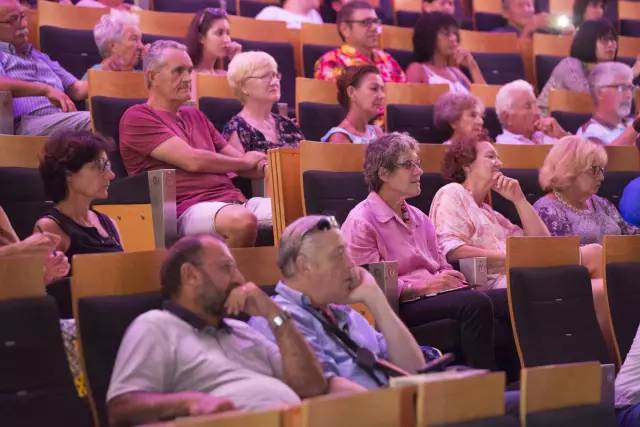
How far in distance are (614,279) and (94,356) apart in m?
1.16

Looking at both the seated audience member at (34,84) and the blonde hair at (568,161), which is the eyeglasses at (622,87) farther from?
the seated audience member at (34,84)

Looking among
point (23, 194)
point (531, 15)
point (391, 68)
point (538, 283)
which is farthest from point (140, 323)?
point (531, 15)

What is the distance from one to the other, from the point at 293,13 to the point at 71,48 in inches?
43.5

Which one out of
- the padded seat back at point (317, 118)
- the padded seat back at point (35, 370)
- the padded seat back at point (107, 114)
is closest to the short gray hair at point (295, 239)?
the padded seat back at point (35, 370)

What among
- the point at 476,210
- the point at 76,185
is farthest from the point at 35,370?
the point at 476,210

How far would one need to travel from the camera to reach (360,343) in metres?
1.97

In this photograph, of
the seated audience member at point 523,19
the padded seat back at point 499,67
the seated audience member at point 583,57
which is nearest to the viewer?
the seated audience member at point 583,57

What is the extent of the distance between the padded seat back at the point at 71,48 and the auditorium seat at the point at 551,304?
1585 mm

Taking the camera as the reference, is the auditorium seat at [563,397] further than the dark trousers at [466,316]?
No

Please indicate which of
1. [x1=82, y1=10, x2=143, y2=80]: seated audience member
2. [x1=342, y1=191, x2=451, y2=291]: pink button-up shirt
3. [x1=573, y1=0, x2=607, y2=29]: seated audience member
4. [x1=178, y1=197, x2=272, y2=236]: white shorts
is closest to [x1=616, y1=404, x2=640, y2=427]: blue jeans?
[x1=342, y1=191, x2=451, y2=291]: pink button-up shirt

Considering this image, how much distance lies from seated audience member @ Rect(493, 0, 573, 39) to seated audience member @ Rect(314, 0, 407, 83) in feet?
3.49

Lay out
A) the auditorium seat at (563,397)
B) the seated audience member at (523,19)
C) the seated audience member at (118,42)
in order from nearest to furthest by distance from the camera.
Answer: the auditorium seat at (563,397), the seated audience member at (118,42), the seated audience member at (523,19)

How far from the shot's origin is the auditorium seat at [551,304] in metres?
2.37

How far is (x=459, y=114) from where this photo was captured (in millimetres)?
3340
